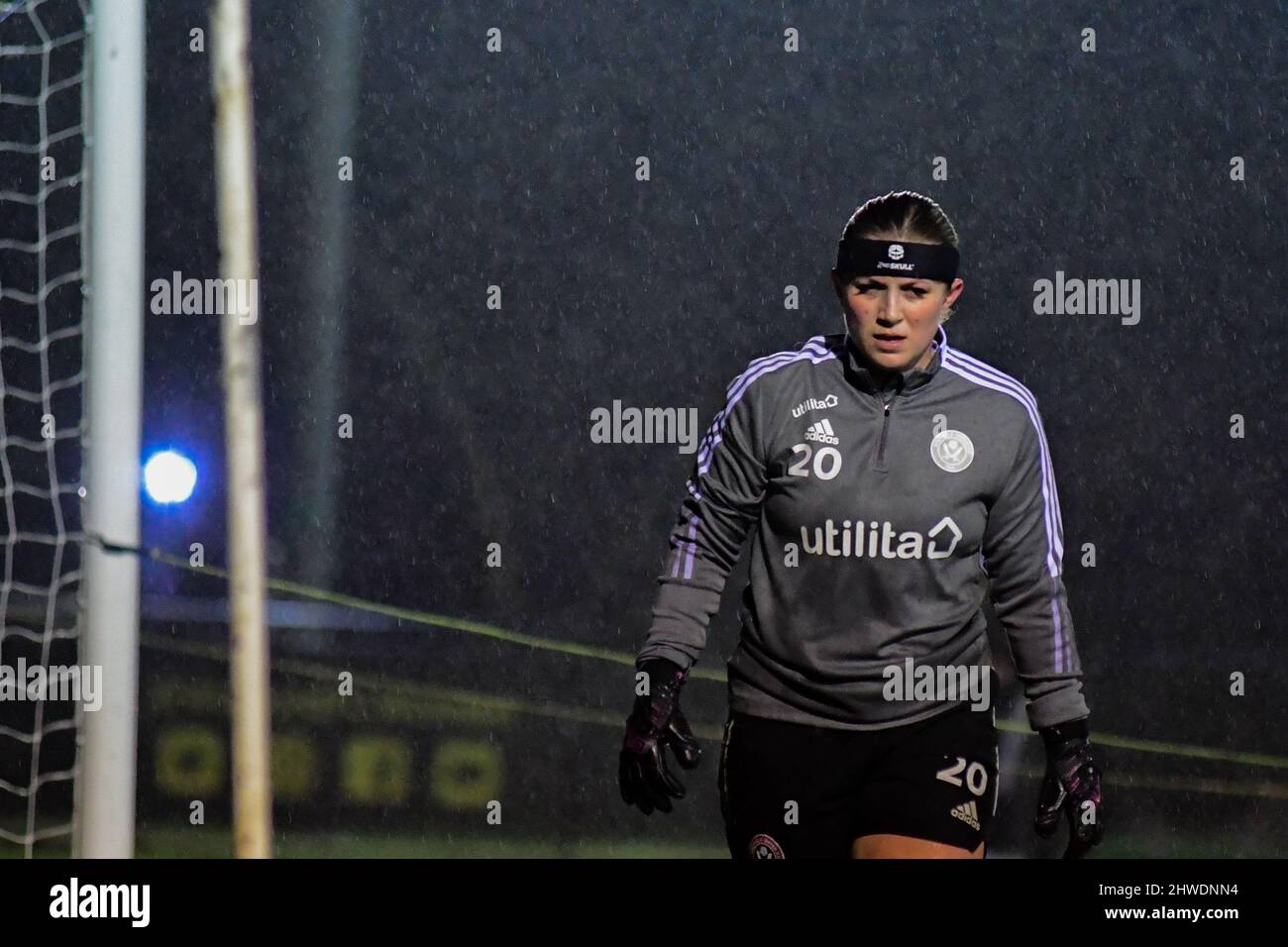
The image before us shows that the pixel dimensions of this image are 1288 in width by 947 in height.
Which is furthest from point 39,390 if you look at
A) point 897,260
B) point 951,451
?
point 951,451

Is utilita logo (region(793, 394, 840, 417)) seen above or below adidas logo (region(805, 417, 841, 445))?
above

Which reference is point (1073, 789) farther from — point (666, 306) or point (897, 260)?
point (666, 306)

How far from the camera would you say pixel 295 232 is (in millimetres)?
6820

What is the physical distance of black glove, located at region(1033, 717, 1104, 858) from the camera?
12.1 ft

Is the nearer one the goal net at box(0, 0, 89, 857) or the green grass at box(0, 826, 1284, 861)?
the green grass at box(0, 826, 1284, 861)

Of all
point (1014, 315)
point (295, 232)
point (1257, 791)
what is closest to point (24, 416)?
point (295, 232)

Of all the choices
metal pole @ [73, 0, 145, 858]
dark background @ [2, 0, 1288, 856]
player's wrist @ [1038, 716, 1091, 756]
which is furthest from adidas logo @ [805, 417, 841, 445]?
dark background @ [2, 0, 1288, 856]

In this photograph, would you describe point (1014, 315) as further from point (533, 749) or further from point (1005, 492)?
point (1005, 492)

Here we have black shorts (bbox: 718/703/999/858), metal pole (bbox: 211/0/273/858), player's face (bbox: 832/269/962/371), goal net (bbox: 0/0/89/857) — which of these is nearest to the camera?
black shorts (bbox: 718/703/999/858)

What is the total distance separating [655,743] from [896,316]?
100cm

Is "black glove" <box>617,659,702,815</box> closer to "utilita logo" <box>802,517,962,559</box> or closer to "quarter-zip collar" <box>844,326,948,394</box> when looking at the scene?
"utilita logo" <box>802,517,962,559</box>

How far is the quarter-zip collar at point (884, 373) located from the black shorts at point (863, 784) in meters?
0.66

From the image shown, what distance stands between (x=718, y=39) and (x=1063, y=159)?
1321mm

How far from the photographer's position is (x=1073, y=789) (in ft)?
12.2
